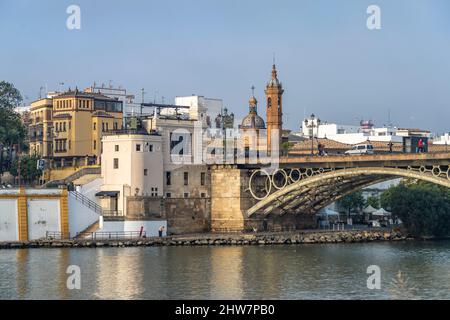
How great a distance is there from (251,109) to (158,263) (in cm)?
4392

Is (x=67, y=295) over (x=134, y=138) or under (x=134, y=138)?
under

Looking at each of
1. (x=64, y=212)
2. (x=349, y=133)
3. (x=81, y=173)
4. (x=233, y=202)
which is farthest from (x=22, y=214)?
(x=349, y=133)

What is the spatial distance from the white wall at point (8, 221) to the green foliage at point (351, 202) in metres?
44.5

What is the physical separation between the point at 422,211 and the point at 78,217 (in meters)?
31.0

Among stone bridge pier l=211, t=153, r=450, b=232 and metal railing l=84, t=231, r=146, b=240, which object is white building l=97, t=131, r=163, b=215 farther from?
stone bridge pier l=211, t=153, r=450, b=232

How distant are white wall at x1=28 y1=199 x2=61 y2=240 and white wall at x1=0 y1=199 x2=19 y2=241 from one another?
3.66 feet

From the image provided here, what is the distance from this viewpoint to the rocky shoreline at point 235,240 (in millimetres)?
92188

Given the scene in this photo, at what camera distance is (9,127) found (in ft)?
362

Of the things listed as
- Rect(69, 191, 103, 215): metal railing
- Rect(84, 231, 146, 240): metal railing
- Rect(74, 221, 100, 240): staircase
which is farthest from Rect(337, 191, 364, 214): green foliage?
Rect(74, 221, 100, 240): staircase

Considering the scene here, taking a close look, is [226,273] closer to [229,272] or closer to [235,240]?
[229,272]

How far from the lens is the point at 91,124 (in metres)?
122
